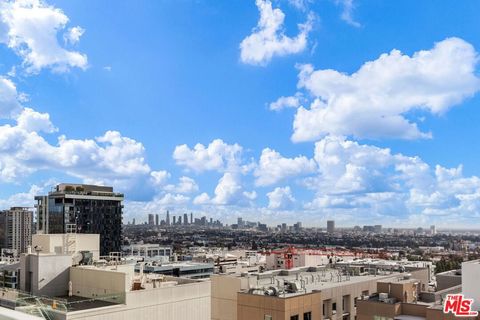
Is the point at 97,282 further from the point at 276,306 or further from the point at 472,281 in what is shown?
the point at 472,281

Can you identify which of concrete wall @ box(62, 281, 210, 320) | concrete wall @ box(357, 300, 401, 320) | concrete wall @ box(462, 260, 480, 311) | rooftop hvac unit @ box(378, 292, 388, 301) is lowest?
concrete wall @ box(62, 281, 210, 320)

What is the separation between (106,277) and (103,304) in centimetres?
250

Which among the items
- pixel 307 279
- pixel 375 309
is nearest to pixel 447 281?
pixel 307 279

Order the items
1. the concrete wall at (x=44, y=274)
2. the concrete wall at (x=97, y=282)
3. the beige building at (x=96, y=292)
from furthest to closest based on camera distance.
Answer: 1. the concrete wall at (x=44, y=274)
2. the concrete wall at (x=97, y=282)
3. the beige building at (x=96, y=292)

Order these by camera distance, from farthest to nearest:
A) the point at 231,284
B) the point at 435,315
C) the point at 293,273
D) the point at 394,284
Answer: the point at 293,273 → the point at 231,284 → the point at 394,284 → the point at 435,315

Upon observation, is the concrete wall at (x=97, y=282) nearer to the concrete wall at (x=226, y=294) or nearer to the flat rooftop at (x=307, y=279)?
the concrete wall at (x=226, y=294)

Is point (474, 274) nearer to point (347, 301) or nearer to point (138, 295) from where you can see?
point (347, 301)

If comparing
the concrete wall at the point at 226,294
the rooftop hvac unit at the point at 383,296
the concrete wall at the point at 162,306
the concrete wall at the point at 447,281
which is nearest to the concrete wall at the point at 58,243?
the concrete wall at the point at 162,306

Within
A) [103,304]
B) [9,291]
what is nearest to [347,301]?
[103,304]

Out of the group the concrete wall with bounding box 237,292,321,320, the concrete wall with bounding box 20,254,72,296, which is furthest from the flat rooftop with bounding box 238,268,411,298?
the concrete wall with bounding box 20,254,72,296

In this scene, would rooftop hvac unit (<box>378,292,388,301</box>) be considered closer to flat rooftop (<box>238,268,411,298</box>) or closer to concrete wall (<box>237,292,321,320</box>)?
concrete wall (<box>237,292,321,320</box>)

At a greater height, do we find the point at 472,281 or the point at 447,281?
the point at 472,281

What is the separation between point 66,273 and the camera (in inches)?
1783

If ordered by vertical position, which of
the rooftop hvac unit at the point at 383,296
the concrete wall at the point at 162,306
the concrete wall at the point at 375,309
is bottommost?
the concrete wall at the point at 162,306
